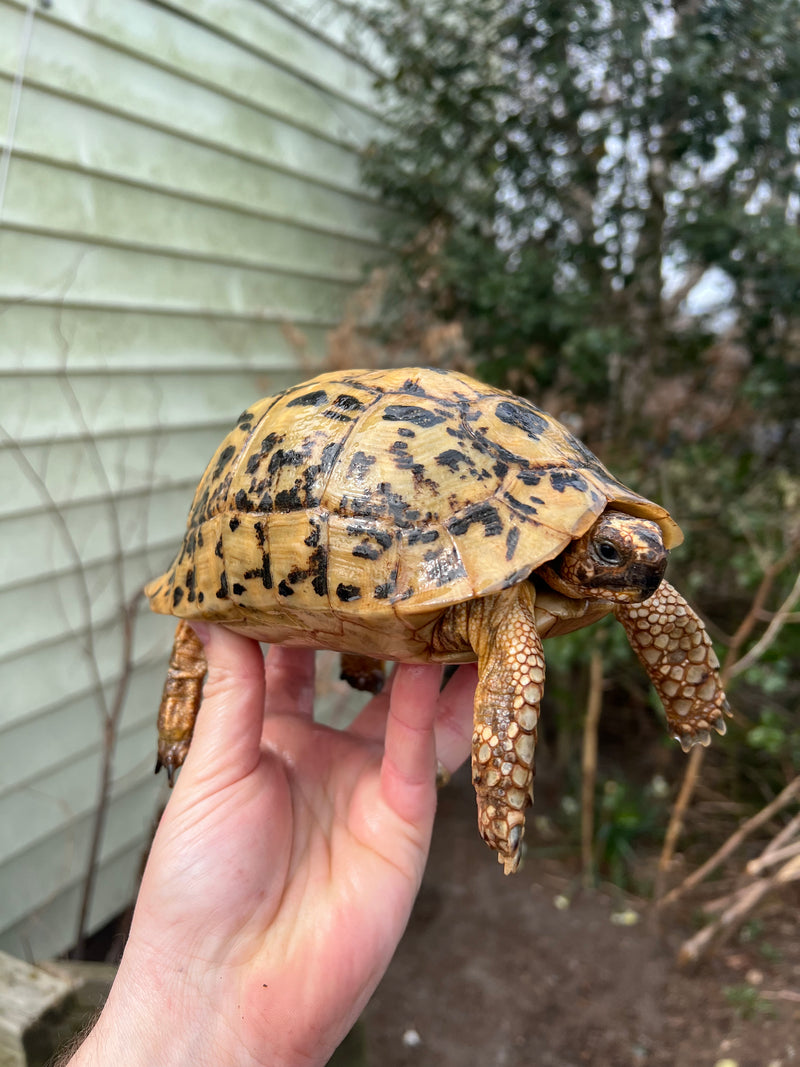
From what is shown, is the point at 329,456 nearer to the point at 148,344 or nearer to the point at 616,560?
the point at 616,560

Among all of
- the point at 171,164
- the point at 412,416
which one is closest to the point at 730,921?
the point at 412,416

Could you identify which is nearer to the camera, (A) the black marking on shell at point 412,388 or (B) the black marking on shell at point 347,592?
(B) the black marking on shell at point 347,592

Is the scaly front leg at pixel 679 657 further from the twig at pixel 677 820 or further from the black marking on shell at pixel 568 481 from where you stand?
the twig at pixel 677 820

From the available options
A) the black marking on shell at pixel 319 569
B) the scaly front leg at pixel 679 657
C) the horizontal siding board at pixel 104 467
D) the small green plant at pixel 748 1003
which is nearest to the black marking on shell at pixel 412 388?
the black marking on shell at pixel 319 569

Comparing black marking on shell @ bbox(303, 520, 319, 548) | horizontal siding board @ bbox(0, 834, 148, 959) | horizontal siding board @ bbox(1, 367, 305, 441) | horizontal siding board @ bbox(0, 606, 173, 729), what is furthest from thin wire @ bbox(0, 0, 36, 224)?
horizontal siding board @ bbox(0, 834, 148, 959)

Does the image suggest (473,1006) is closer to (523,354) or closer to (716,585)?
(716,585)

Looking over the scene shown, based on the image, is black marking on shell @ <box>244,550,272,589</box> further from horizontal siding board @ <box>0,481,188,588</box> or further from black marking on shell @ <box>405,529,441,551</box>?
horizontal siding board @ <box>0,481,188,588</box>

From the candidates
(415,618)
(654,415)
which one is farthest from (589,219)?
(415,618)
